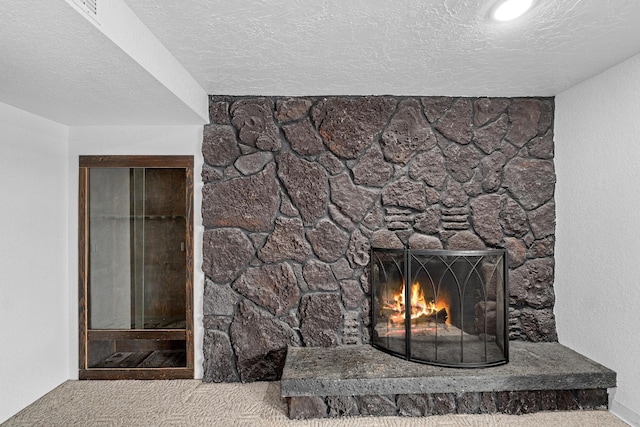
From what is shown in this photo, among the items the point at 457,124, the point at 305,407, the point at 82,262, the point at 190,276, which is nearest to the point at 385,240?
the point at 457,124

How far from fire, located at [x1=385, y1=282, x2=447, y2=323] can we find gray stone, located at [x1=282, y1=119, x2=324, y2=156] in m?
1.15

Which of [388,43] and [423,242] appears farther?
[423,242]

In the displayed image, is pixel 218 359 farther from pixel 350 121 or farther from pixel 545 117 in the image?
pixel 545 117

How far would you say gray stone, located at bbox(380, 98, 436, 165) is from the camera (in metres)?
2.85

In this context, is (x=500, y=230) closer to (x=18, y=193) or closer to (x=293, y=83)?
(x=293, y=83)

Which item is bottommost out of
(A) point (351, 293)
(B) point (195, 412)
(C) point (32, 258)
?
(B) point (195, 412)

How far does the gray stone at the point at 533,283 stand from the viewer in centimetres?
289

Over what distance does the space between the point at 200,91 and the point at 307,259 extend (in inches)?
53.7

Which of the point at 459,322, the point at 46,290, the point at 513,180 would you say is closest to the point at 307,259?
the point at 459,322

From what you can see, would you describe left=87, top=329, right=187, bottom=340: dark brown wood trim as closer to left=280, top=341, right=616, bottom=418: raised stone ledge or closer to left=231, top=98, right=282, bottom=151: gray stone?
left=280, top=341, right=616, bottom=418: raised stone ledge

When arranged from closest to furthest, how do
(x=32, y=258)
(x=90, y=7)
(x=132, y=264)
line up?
(x=90, y=7) < (x=32, y=258) < (x=132, y=264)

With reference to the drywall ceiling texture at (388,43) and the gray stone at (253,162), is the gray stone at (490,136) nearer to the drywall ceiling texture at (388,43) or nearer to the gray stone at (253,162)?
the drywall ceiling texture at (388,43)

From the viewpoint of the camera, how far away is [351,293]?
2.84 m

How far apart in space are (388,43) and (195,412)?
2386 mm
